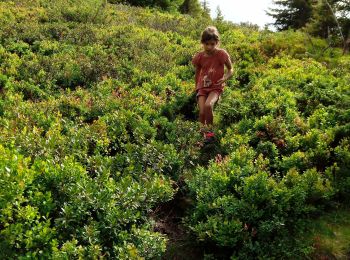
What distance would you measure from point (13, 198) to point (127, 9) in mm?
19589

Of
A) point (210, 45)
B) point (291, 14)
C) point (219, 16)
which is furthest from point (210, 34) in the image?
point (291, 14)

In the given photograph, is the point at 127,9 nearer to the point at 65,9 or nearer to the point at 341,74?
the point at 65,9

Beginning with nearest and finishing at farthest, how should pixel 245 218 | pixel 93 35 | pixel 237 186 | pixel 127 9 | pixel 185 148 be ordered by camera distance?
pixel 245 218
pixel 237 186
pixel 185 148
pixel 93 35
pixel 127 9

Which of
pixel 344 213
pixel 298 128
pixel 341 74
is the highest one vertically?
pixel 341 74

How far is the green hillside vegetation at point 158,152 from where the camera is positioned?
464cm

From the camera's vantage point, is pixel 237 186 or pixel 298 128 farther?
pixel 298 128

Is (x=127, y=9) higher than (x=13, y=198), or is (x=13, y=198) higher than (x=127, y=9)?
(x=127, y=9)

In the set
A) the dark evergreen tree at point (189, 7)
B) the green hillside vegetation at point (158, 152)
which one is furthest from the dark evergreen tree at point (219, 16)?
the dark evergreen tree at point (189, 7)

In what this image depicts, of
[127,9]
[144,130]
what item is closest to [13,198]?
[144,130]

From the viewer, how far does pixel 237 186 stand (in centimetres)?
593

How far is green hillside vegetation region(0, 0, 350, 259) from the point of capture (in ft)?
15.2

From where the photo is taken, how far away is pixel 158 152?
6656 mm

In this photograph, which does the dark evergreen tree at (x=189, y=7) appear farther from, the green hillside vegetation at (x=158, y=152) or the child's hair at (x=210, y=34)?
the child's hair at (x=210, y=34)

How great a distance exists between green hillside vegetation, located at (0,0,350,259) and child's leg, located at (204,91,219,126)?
240 millimetres
